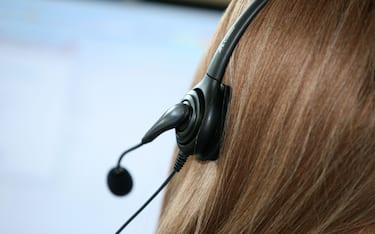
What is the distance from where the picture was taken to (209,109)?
50 centimetres

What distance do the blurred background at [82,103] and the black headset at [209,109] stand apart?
1.61ft

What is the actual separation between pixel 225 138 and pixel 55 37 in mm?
647

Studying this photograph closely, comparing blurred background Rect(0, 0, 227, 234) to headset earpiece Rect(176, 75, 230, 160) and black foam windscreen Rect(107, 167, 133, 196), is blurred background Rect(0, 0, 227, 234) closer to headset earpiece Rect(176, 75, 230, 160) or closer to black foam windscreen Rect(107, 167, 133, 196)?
black foam windscreen Rect(107, 167, 133, 196)

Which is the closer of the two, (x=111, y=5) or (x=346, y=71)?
(x=346, y=71)

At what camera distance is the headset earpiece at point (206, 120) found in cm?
50

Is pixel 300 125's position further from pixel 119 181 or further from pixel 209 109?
pixel 119 181

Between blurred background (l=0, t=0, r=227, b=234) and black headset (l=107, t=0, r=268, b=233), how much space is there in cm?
49

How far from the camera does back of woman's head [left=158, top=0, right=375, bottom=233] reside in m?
0.45

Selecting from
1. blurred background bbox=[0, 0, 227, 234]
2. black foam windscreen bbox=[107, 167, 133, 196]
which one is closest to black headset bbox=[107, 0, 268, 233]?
black foam windscreen bbox=[107, 167, 133, 196]

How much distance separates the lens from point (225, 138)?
20.1 inches

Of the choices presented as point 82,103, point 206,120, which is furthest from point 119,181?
point 82,103

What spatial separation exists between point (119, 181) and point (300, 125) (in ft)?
0.97

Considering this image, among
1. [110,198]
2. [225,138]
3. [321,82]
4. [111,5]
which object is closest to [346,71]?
[321,82]

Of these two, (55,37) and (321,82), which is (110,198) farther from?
(321,82)
